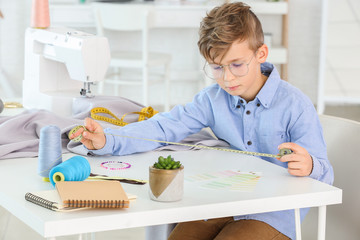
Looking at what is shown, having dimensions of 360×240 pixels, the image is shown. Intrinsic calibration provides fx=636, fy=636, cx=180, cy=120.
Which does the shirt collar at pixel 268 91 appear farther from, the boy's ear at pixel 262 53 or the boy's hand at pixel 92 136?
the boy's hand at pixel 92 136

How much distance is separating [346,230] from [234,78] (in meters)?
0.58

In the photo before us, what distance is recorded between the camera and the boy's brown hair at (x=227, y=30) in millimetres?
1761

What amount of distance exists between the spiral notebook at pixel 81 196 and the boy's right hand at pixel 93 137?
13.6 inches

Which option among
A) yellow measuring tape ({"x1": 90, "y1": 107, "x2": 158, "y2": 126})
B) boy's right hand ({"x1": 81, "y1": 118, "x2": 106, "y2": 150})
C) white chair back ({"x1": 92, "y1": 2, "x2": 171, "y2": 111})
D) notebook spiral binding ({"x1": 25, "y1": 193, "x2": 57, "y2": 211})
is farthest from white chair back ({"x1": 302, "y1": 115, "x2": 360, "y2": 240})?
white chair back ({"x1": 92, "y1": 2, "x2": 171, "y2": 111})

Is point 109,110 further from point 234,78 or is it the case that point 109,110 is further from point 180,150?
point 234,78

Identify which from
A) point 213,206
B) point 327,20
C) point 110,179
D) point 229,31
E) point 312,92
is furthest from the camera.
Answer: point 312,92

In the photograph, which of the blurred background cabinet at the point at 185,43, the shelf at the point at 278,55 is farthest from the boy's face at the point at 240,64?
the shelf at the point at 278,55

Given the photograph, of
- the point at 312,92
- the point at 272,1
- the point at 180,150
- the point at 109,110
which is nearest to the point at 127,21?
the point at 272,1

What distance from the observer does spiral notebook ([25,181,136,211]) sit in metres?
1.27

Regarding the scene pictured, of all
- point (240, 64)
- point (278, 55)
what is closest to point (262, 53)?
point (240, 64)

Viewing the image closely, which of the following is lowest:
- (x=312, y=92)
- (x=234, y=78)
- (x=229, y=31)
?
(x=312, y=92)

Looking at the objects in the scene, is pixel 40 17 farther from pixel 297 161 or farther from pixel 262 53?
pixel 297 161

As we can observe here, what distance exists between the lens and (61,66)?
7.95 feet

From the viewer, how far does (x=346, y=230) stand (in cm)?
190
